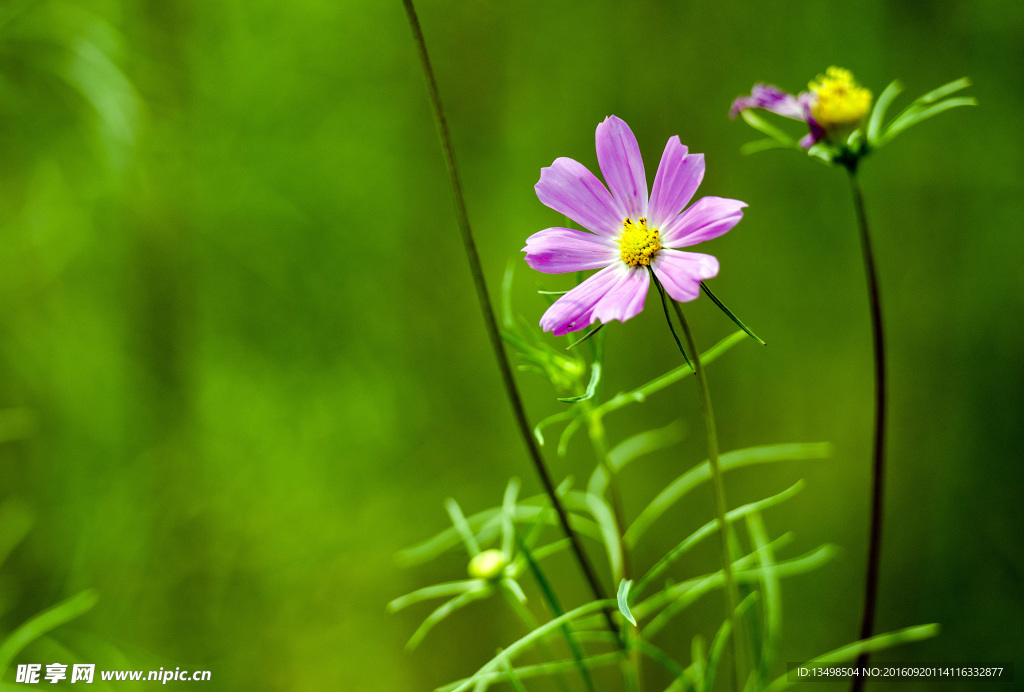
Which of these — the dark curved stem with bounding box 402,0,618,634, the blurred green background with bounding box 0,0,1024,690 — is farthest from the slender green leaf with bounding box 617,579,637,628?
the blurred green background with bounding box 0,0,1024,690

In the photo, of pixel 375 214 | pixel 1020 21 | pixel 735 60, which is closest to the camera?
pixel 1020 21

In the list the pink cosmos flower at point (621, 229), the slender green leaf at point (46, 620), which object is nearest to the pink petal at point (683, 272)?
the pink cosmos flower at point (621, 229)

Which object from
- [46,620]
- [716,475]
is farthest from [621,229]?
[46,620]

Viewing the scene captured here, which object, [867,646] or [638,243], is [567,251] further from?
[867,646]

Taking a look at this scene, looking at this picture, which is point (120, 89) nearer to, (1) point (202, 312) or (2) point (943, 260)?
(1) point (202, 312)

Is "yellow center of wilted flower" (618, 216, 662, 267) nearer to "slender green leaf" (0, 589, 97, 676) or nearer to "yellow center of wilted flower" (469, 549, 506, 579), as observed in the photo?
"yellow center of wilted flower" (469, 549, 506, 579)

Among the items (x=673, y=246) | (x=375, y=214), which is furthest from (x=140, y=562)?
(x=673, y=246)

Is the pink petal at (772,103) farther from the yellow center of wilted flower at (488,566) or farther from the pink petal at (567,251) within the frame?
the yellow center of wilted flower at (488,566)
